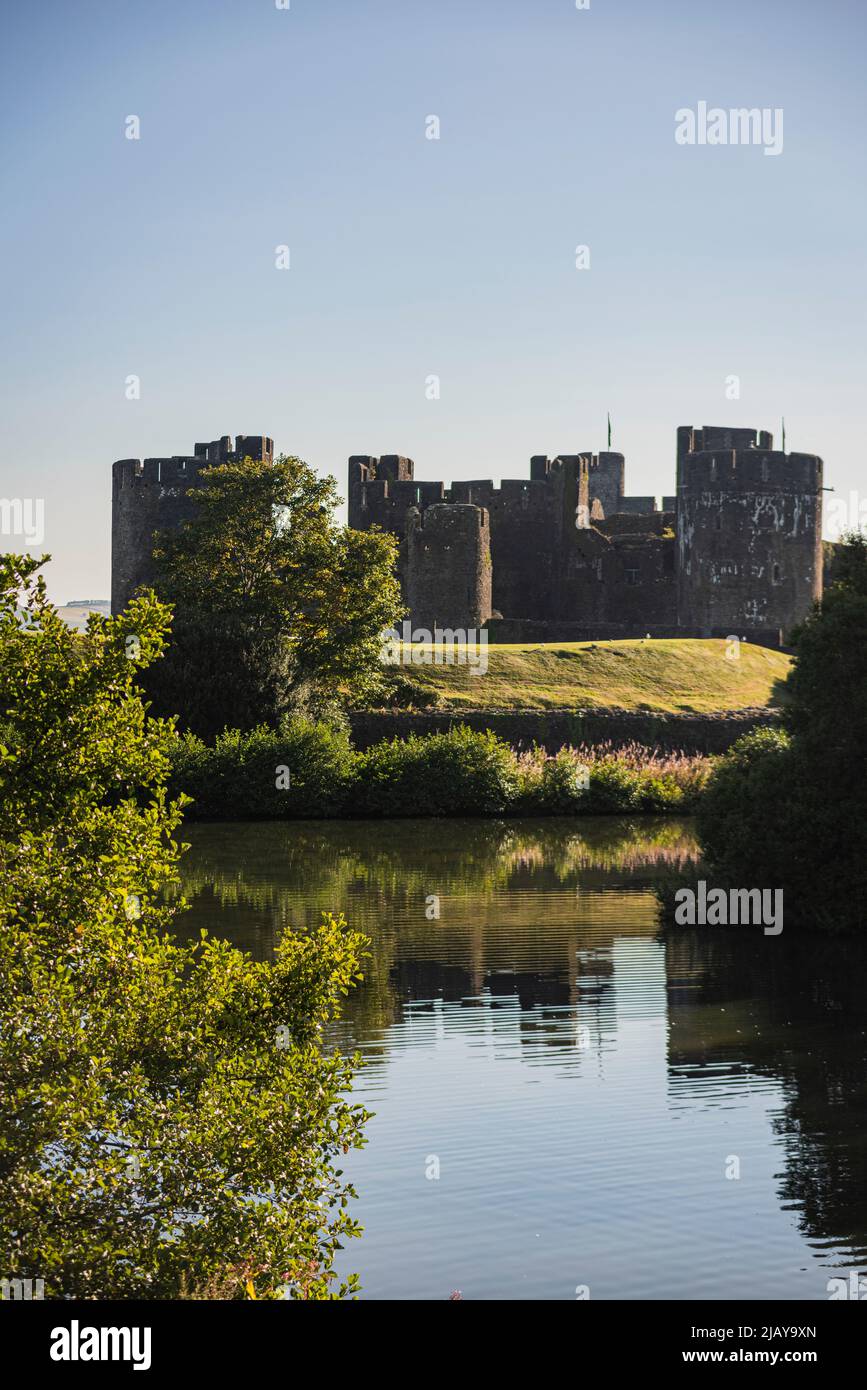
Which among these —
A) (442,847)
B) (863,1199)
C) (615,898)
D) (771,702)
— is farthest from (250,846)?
(771,702)

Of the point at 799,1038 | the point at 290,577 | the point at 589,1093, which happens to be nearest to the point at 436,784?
the point at 290,577

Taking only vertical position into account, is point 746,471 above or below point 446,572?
above

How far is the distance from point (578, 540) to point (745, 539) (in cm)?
652

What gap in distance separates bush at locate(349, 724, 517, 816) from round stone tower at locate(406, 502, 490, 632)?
22.3 meters

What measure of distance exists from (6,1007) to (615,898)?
13975 mm

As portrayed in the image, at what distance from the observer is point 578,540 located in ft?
203

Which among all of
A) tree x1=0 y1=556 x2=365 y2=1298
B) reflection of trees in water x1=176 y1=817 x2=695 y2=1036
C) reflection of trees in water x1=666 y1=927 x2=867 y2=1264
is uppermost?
tree x1=0 y1=556 x2=365 y2=1298

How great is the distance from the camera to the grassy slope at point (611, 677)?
42344 mm

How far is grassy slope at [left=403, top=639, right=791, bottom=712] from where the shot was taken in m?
42.3

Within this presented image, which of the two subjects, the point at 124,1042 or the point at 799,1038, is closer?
the point at 124,1042

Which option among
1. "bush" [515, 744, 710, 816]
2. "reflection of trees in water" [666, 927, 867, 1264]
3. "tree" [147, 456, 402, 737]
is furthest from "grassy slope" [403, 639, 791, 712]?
"reflection of trees in water" [666, 927, 867, 1264]

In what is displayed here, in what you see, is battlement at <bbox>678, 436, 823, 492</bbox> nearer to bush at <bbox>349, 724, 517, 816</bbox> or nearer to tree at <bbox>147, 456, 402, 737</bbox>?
tree at <bbox>147, 456, 402, 737</bbox>

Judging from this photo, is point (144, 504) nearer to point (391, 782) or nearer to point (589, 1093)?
point (391, 782)
